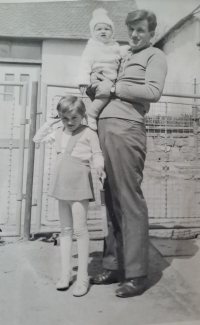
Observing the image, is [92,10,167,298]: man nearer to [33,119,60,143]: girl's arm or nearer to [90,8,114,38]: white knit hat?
[90,8,114,38]: white knit hat

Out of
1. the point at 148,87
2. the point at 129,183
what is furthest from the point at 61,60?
the point at 129,183

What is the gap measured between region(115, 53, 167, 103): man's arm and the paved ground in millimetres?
740

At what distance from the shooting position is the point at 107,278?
1396 millimetres

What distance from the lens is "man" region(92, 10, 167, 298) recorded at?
1.29m

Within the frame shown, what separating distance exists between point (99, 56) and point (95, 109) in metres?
0.23

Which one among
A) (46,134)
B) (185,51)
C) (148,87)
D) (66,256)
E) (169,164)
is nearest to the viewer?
(148,87)

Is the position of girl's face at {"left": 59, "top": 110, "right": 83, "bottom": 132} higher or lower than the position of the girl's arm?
higher

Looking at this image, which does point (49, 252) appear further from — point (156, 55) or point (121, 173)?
point (156, 55)

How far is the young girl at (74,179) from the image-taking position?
4.31 ft

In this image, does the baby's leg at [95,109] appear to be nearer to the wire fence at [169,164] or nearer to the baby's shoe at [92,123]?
the baby's shoe at [92,123]

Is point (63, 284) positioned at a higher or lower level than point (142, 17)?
lower

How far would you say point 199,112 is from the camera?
2355 mm

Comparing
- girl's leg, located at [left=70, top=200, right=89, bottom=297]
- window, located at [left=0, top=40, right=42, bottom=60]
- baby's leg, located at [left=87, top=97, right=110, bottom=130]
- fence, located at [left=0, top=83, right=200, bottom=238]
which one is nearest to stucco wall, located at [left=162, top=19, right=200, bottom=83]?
fence, located at [left=0, top=83, right=200, bottom=238]

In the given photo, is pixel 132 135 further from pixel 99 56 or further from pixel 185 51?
pixel 185 51
